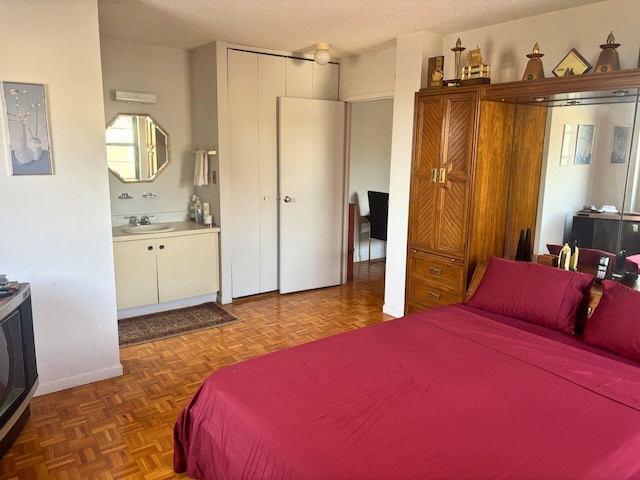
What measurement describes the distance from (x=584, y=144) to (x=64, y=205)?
318 centimetres

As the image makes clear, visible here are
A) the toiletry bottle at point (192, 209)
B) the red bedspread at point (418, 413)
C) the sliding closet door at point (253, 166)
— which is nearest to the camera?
the red bedspread at point (418, 413)

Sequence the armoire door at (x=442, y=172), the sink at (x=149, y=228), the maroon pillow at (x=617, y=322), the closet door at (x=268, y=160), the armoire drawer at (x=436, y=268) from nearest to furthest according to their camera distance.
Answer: the maroon pillow at (x=617, y=322) → the armoire door at (x=442, y=172) → the armoire drawer at (x=436, y=268) → the sink at (x=149, y=228) → the closet door at (x=268, y=160)

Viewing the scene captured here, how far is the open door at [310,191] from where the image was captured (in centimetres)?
475

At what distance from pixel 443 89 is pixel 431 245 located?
1159mm

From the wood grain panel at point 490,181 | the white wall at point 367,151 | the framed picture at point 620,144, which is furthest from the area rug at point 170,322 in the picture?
the framed picture at point 620,144

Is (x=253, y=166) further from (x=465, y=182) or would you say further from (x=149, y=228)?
(x=465, y=182)

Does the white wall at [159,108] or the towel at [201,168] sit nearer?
the white wall at [159,108]

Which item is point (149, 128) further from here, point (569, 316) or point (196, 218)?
point (569, 316)

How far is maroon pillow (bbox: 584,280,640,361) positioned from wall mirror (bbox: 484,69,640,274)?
0.57 m

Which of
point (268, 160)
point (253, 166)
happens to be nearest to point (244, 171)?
point (253, 166)

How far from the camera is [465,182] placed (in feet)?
11.4

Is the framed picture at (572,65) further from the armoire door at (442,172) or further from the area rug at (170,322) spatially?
the area rug at (170,322)

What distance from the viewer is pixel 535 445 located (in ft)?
5.40

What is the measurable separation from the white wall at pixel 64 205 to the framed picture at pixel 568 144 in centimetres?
290
